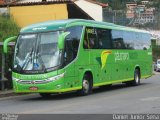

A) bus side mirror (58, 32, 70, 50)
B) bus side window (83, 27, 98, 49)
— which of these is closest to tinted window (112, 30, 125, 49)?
bus side window (83, 27, 98, 49)

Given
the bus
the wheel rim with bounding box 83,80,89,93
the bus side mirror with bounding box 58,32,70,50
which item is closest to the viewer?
the bus side mirror with bounding box 58,32,70,50

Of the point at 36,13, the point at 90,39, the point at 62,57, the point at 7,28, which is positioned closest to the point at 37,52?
the point at 62,57

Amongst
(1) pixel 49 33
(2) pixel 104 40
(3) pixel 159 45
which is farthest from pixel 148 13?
(1) pixel 49 33

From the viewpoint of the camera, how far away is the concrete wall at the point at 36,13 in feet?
117

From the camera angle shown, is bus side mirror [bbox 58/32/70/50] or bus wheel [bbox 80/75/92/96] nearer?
bus side mirror [bbox 58/32/70/50]

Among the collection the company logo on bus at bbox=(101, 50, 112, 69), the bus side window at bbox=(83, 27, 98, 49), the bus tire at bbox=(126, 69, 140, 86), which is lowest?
the bus tire at bbox=(126, 69, 140, 86)

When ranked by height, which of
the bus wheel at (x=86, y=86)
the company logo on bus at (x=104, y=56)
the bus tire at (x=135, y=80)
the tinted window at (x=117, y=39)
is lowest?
the bus tire at (x=135, y=80)

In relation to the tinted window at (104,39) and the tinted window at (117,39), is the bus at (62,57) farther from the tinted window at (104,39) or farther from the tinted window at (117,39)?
the tinted window at (117,39)

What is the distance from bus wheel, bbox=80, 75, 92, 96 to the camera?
21078 mm

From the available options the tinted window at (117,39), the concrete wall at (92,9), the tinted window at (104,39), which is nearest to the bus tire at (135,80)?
the tinted window at (117,39)

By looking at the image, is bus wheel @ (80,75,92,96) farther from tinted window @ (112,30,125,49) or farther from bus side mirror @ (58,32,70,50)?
tinted window @ (112,30,125,49)

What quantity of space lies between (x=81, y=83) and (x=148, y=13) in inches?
1893

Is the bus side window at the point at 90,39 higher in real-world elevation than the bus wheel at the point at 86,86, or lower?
higher

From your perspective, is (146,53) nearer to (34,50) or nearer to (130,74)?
(130,74)
